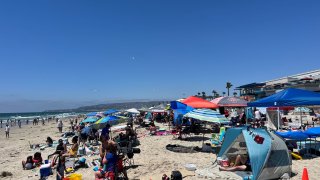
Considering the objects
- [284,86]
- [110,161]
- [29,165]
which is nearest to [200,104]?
[29,165]

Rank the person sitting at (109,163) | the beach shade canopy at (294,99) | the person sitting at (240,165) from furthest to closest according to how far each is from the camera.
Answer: the beach shade canopy at (294,99) < the person sitting at (240,165) < the person sitting at (109,163)

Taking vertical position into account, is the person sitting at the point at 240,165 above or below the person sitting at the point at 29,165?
above

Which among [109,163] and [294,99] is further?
[294,99]

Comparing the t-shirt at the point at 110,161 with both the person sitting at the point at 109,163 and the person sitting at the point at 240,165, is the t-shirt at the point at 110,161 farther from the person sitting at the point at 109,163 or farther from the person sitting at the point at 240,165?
the person sitting at the point at 240,165

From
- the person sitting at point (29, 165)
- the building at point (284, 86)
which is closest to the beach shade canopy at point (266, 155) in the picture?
the person sitting at point (29, 165)

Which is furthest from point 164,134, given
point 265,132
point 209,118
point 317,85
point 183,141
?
point 317,85

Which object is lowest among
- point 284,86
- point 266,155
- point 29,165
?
point 29,165

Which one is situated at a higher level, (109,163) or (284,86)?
(284,86)

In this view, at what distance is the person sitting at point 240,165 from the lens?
8195 mm

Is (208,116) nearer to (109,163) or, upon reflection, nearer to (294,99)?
(294,99)

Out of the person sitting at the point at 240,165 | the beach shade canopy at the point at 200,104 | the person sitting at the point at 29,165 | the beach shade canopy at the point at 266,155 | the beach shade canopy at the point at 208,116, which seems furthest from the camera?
the beach shade canopy at the point at 200,104

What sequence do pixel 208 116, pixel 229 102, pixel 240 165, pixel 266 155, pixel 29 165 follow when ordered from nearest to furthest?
pixel 266 155
pixel 240 165
pixel 29 165
pixel 208 116
pixel 229 102

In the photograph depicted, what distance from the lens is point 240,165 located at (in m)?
8.31

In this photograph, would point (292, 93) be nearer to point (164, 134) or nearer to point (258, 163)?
point (258, 163)
